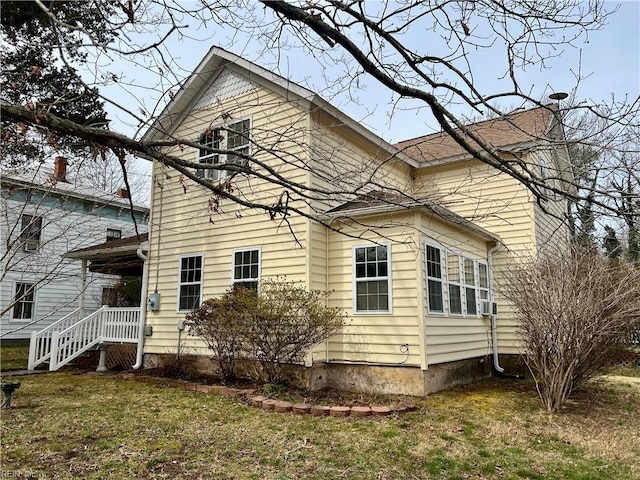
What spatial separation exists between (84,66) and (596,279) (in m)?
6.98

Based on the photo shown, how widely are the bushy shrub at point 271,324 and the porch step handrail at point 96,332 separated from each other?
11.8ft

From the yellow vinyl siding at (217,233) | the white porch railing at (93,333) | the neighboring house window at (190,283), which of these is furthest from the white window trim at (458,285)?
the white porch railing at (93,333)

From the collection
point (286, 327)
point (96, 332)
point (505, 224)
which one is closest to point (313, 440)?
point (286, 327)

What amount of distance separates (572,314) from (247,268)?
6.05 meters

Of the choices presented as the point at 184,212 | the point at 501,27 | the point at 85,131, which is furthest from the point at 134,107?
the point at 184,212

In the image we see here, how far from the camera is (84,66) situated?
4.02 m

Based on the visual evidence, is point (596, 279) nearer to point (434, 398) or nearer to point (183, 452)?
point (434, 398)

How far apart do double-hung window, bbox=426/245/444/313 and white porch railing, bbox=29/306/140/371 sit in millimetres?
7111

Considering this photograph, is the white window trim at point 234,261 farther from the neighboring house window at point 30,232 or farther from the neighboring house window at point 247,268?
the neighboring house window at point 30,232

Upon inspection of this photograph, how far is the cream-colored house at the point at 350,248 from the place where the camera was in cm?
817

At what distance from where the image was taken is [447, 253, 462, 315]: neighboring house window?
9312 millimetres

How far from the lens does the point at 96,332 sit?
39.7ft

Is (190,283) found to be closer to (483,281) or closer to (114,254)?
(114,254)

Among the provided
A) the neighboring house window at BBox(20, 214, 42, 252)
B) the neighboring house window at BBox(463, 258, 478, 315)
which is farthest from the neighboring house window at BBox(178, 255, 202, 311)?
the neighboring house window at BBox(463, 258, 478, 315)
